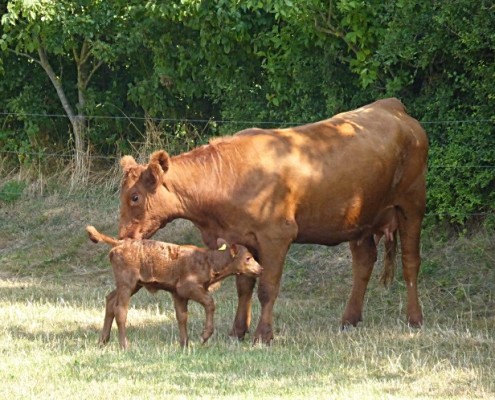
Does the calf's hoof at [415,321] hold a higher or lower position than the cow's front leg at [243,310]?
lower

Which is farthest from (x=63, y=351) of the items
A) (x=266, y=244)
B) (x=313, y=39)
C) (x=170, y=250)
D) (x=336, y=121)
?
(x=313, y=39)

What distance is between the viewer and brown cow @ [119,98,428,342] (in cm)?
1056

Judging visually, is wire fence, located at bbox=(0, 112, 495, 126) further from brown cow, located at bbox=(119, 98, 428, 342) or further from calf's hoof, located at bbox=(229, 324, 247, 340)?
calf's hoof, located at bbox=(229, 324, 247, 340)

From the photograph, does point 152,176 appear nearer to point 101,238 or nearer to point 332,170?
point 101,238

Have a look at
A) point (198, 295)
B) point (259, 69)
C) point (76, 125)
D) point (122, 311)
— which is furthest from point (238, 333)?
point (76, 125)

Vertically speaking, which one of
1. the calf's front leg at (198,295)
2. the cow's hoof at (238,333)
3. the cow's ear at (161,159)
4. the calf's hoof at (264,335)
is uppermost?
the cow's ear at (161,159)

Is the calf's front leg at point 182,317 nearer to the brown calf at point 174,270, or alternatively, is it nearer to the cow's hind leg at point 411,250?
the brown calf at point 174,270

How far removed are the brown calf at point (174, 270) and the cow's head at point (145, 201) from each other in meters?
0.41

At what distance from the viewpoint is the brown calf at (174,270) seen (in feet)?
33.0

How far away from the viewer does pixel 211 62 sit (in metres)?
17.0

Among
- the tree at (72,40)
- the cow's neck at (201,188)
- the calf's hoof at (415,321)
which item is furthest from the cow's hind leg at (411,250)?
the tree at (72,40)

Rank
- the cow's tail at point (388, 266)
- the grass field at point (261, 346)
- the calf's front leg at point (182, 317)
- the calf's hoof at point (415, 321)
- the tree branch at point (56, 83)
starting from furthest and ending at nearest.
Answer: the tree branch at point (56, 83) → the cow's tail at point (388, 266) → the calf's hoof at point (415, 321) → the calf's front leg at point (182, 317) → the grass field at point (261, 346)

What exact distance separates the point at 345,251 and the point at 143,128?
5337 millimetres

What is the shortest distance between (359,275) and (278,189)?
5.68ft
